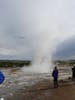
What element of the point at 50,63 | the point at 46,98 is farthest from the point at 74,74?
the point at 50,63

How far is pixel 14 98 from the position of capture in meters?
21.5

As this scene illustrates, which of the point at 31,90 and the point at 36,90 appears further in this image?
the point at 31,90

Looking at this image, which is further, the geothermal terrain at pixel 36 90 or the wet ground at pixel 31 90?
the wet ground at pixel 31 90

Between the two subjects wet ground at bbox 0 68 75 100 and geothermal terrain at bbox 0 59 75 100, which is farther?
wet ground at bbox 0 68 75 100

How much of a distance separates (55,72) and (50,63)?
74925 millimetres

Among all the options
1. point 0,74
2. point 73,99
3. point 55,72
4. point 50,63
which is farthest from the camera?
point 50,63

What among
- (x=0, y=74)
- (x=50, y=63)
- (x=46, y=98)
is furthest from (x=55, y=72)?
(x=50, y=63)

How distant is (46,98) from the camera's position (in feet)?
69.0

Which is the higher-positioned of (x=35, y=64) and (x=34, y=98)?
(x=35, y=64)

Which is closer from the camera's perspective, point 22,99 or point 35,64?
point 22,99

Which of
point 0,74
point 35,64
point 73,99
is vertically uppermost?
point 35,64

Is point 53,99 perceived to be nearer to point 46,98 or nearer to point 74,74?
point 46,98

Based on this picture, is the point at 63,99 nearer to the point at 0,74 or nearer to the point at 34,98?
the point at 34,98

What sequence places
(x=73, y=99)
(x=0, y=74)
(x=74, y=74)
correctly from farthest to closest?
(x=74, y=74)
(x=73, y=99)
(x=0, y=74)
